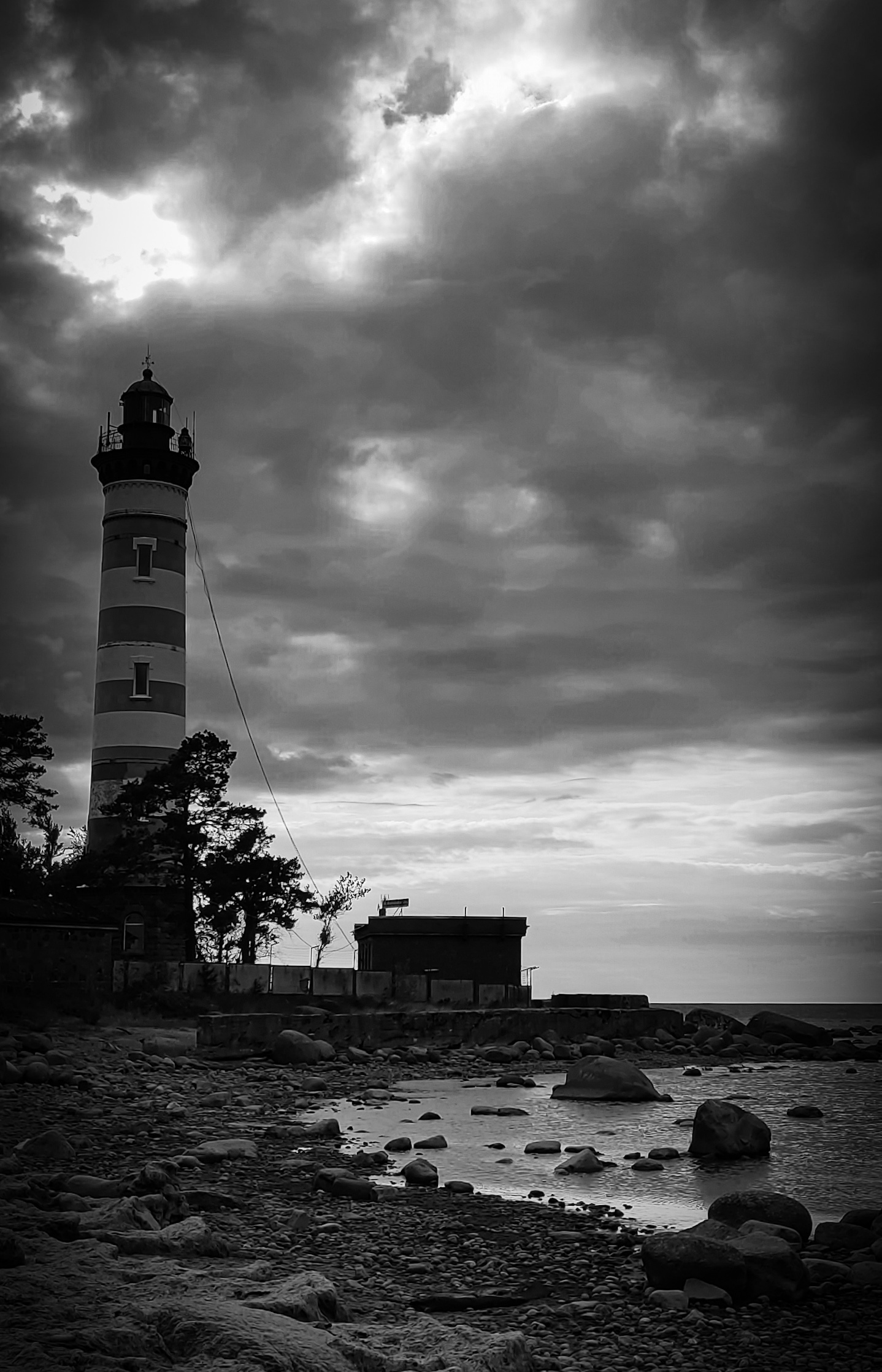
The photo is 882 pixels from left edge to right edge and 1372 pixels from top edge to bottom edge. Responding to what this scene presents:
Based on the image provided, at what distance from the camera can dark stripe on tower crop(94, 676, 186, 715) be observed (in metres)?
38.2

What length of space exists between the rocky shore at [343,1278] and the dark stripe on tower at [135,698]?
81.6ft

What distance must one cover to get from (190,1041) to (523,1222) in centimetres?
1952

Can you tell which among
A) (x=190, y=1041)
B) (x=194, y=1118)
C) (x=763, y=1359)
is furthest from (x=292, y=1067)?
(x=763, y=1359)

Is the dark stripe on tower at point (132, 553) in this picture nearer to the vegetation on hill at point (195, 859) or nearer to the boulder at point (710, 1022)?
the vegetation on hill at point (195, 859)

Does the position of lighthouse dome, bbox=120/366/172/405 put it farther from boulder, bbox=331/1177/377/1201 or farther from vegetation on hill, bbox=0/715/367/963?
boulder, bbox=331/1177/377/1201

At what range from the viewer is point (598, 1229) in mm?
10055

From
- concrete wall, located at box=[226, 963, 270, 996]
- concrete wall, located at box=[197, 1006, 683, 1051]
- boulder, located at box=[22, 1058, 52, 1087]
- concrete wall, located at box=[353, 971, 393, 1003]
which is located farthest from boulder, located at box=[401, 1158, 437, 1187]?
concrete wall, located at box=[353, 971, 393, 1003]

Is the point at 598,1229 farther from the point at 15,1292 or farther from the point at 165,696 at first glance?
the point at 165,696

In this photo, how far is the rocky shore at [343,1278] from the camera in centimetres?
Result: 509

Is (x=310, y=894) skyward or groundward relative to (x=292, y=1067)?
skyward

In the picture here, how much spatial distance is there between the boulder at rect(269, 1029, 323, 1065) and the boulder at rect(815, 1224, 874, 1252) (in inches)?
741

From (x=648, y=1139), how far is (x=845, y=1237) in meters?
7.87

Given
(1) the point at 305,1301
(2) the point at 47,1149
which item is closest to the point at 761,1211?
(1) the point at 305,1301

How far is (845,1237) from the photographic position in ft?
30.9
